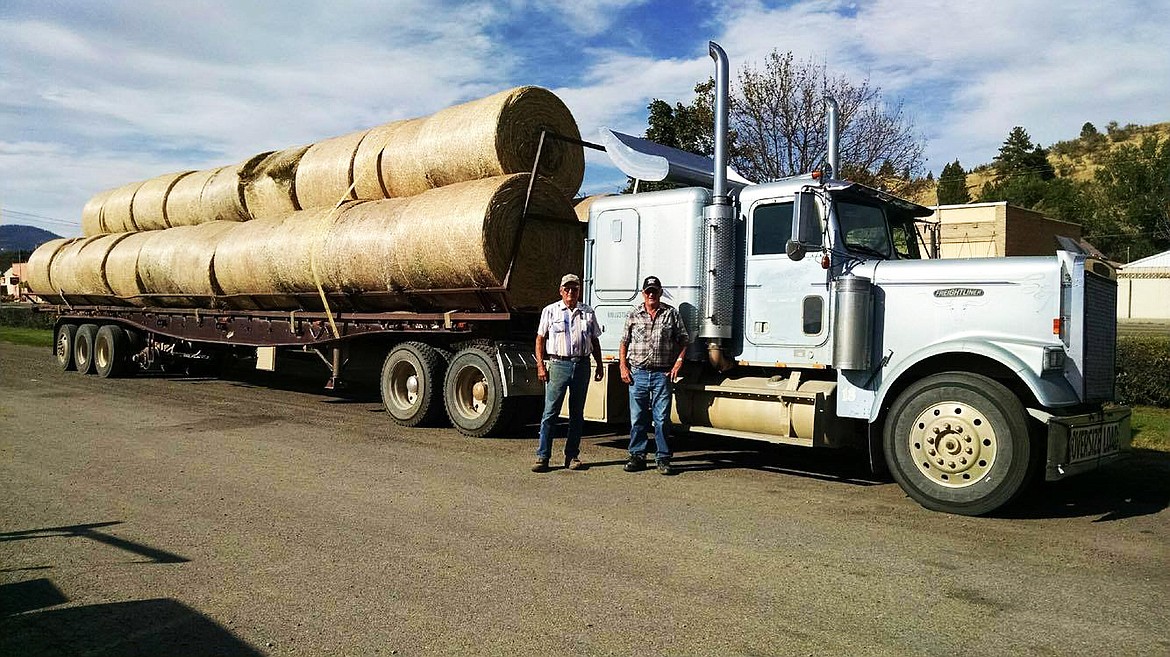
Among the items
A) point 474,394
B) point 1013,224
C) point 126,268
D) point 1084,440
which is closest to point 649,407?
point 474,394

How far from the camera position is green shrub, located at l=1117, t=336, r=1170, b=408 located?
11.2 m

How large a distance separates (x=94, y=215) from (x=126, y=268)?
3042 mm

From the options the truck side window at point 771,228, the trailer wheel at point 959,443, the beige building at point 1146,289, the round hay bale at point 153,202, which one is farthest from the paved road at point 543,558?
the beige building at point 1146,289

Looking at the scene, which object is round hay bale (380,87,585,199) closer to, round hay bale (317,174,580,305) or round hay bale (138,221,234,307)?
round hay bale (317,174,580,305)

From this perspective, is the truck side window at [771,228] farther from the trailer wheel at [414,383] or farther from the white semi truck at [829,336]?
the trailer wheel at [414,383]

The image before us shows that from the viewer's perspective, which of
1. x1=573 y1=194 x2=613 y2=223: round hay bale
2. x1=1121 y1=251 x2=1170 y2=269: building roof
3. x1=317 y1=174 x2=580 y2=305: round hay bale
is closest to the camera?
x1=317 y1=174 x2=580 y2=305: round hay bale

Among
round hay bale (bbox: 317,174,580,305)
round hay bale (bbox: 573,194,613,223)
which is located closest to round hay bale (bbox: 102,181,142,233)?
round hay bale (bbox: 317,174,580,305)

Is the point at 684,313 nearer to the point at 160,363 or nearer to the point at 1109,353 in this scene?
the point at 1109,353

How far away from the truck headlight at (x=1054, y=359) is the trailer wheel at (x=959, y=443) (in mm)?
331

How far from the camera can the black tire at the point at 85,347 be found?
17.6 m

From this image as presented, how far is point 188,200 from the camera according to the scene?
15.2m

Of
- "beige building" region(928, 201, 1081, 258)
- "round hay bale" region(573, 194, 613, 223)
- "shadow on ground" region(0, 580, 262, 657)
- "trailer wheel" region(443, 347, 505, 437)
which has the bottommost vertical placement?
"shadow on ground" region(0, 580, 262, 657)

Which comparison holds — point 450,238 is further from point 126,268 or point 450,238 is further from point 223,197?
point 126,268

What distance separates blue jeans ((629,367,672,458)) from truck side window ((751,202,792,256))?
1.43 metres
